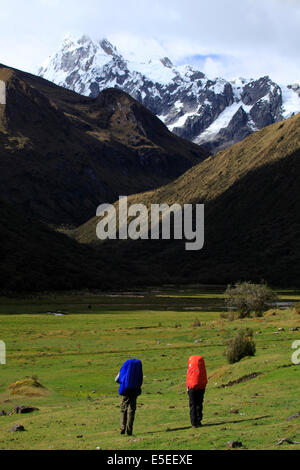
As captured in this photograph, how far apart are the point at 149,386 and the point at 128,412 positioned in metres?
13.5

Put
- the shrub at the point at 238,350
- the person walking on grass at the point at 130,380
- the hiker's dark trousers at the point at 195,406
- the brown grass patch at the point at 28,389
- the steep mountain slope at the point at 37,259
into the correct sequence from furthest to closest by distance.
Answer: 1. the steep mountain slope at the point at 37,259
2. the shrub at the point at 238,350
3. the brown grass patch at the point at 28,389
4. the hiker's dark trousers at the point at 195,406
5. the person walking on grass at the point at 130,380

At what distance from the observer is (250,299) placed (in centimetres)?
7662

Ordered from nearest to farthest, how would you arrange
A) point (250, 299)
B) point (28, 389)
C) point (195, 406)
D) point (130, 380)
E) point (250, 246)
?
point (130, 380) → point (195, 406) → point (28, 389) → point (250, 299) → point (250, 246)

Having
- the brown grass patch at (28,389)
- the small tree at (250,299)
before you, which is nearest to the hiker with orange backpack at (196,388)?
the brown grass patch at (28,389)

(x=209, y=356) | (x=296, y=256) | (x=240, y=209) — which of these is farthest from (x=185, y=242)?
(x=209, y=356)

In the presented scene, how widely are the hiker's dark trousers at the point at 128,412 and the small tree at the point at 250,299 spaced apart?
53905 millimetres

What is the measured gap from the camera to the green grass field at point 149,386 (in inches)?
778

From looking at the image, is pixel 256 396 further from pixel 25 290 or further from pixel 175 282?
pixel 175 282

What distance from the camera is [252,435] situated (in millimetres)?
18547

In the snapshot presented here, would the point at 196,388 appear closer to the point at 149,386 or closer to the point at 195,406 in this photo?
the point at 195,406

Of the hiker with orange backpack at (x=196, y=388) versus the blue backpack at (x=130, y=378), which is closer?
the blue backpack at (x=130, y=378)

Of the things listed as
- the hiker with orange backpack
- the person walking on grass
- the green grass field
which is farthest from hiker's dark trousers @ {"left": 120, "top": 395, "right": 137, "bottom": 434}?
the hiker with orange backpack

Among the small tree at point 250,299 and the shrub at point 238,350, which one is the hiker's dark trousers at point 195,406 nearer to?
the shrub at point 238,350

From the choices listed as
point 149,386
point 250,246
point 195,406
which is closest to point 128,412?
point 195,406
